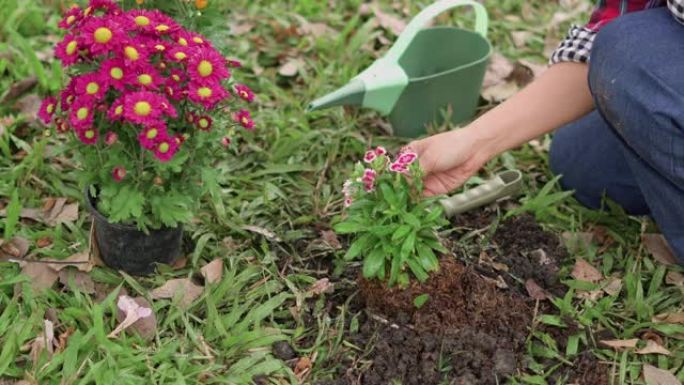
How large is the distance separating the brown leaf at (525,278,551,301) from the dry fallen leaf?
100cm

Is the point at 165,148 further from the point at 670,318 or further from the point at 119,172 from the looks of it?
the point at 670,318

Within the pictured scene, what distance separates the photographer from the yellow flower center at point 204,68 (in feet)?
6.16

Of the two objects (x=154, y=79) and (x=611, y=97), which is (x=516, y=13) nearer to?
(x=611, y=97)

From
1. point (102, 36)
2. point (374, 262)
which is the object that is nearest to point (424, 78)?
point (374, 262)

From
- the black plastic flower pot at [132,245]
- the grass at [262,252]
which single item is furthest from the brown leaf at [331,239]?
the black plastic flower pot at [132,245]

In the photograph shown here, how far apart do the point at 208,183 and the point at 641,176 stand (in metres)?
1.12

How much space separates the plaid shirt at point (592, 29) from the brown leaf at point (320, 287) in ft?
2.90

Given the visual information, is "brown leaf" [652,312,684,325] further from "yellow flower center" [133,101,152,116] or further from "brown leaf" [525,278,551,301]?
"yellow flower center" [133,101,152,116]

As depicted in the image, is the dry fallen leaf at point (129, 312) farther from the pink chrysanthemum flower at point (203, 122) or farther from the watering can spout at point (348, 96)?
the watering can spout at point (348, 96)

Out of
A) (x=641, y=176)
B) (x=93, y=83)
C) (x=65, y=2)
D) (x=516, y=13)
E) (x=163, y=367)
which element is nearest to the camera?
(x=93, y=83)

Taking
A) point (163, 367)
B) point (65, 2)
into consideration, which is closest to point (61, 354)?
point (163, 367)

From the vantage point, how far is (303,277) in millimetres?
2287

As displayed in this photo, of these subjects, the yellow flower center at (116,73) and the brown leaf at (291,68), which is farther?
the brown leaf at (291,68)

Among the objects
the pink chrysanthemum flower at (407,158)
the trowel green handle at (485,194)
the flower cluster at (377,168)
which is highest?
the pink chrysanthemum flower at (407,158)
